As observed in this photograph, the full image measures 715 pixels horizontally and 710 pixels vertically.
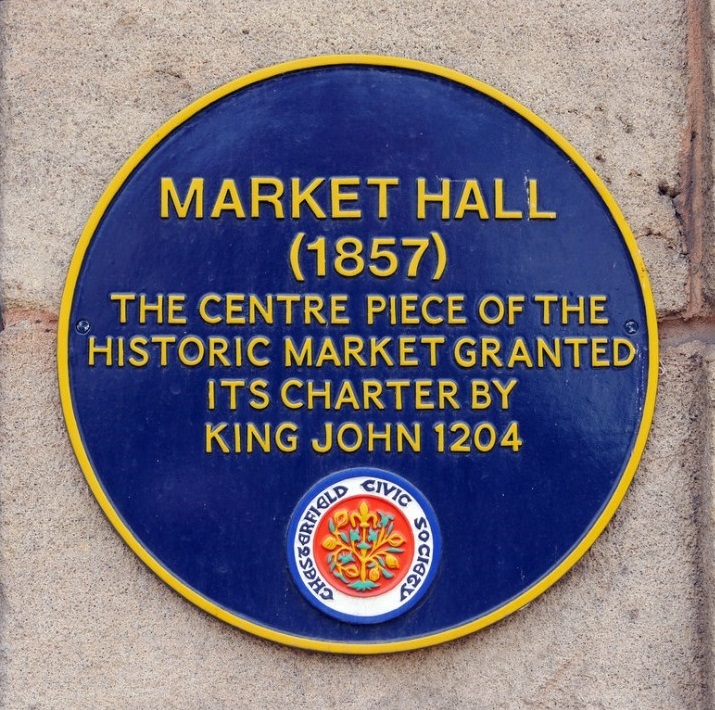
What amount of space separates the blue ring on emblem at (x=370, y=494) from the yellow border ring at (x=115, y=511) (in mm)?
59

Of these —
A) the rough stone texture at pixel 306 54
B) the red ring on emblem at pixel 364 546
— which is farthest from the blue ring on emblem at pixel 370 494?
the rough stone texture at pixel 306 54

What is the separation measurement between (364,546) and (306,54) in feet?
3.38

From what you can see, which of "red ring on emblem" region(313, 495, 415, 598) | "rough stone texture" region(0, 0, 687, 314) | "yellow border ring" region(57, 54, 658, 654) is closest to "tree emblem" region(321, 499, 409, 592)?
"red ring on emblem" region(313, 495, 415, 598)

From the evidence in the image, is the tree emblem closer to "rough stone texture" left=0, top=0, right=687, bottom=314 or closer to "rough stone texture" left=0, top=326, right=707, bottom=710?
"rough stone texture" left=0, top=326, right=707, bottom=710

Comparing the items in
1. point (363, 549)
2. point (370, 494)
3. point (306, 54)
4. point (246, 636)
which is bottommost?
point (246, 636)

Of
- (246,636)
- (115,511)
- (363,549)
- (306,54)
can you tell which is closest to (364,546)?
(363,549)

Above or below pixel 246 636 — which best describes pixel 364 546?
above

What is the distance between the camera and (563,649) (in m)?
2.16

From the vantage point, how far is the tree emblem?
6.91 ft

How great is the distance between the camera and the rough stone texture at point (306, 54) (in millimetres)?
2229

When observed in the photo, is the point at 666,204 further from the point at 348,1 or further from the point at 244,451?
the point at 244,451

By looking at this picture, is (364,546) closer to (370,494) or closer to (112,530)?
(370,494)

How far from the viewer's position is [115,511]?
2125 mm

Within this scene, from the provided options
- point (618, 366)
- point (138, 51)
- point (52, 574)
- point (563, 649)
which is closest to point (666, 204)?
point (618, 366)
